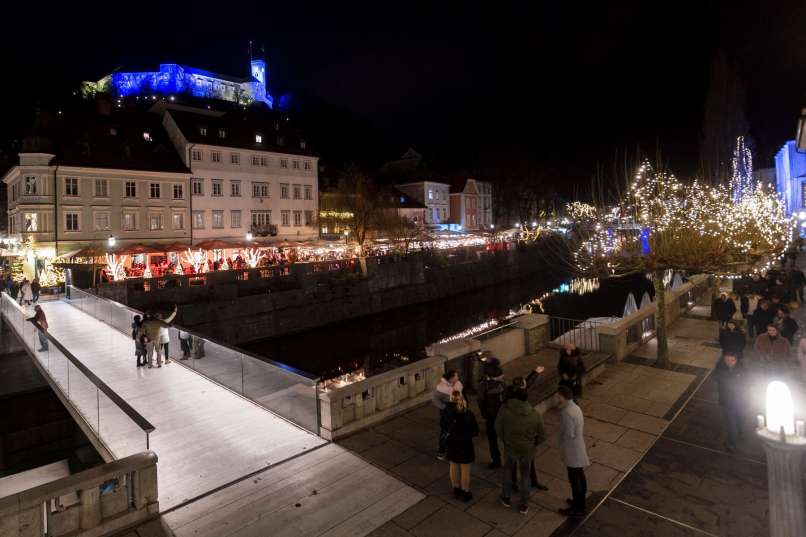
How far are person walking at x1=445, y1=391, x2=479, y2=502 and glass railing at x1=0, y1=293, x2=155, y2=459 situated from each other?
14.1 ft

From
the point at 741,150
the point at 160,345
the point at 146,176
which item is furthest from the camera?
the point at 741,150

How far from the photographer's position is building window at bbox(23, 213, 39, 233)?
3400 centimetres

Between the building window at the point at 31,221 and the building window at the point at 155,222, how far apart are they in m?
7.40

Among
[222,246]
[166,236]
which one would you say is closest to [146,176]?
[166,236]

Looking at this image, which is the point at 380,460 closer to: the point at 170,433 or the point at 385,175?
the point at 170,433

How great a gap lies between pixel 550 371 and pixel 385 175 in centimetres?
6561

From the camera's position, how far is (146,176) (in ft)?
128

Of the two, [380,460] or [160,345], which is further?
[160,345]

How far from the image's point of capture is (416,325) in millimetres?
37500

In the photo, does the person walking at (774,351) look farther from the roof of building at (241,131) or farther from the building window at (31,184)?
the roof of building at (241,131)

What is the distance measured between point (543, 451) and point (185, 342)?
33.9 ft

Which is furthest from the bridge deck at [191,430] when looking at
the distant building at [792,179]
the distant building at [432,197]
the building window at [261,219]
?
the distant building at [432,197]

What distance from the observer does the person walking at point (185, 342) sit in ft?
44.4

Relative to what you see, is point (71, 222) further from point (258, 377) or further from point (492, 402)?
A: point (492, 402)
